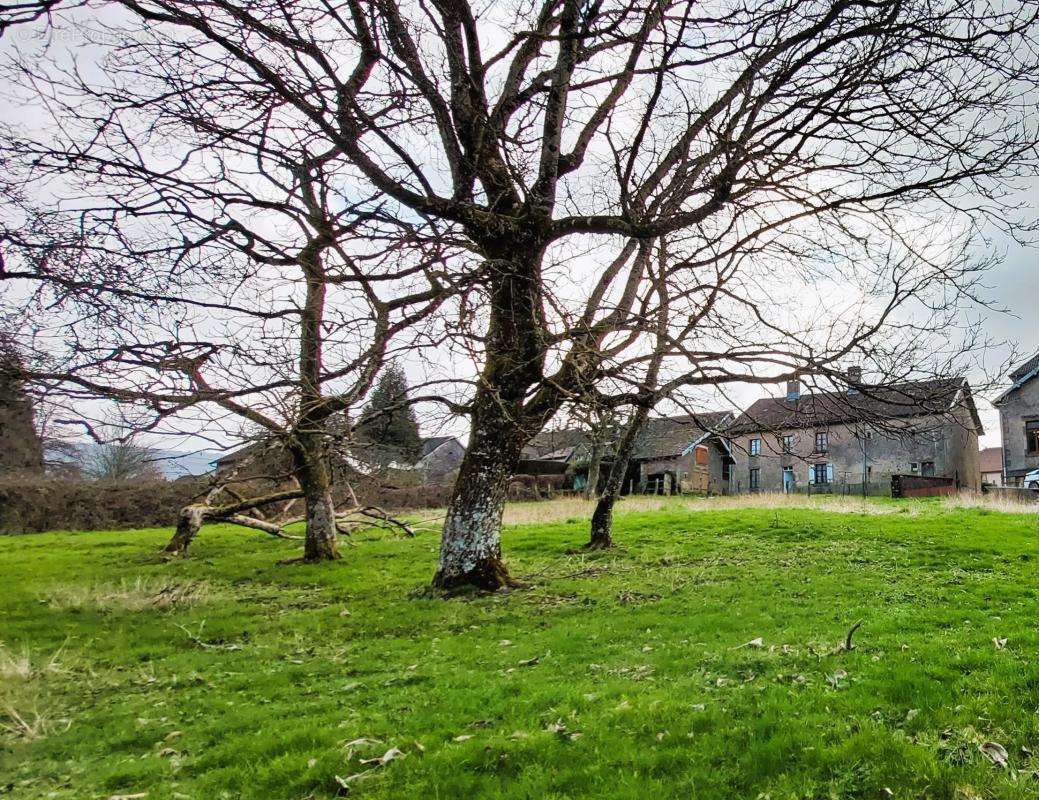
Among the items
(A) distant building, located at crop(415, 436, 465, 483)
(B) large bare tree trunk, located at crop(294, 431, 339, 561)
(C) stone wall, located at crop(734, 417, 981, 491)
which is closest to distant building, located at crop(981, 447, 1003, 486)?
(C) stone wall, located at crop(734, 417, 981, 491)

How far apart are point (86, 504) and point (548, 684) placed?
1293 inches

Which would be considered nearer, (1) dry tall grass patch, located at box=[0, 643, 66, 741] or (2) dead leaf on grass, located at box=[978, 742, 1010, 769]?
(2) dead leaf on grass, located at box=[978, 742, 1010, 769]

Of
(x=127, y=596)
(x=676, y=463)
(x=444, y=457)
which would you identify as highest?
(x=444, y=457)

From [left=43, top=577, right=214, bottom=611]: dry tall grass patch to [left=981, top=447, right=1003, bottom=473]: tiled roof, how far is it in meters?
113

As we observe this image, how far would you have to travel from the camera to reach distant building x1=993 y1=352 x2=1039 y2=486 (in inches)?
1513

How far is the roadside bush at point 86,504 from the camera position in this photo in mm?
29312

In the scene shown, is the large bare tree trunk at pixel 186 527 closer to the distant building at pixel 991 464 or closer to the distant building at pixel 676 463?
the distant building at pixel 676 463

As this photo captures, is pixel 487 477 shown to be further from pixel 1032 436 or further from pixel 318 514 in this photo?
pixel 1032 436

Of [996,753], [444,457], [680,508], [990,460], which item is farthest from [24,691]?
[990,460]

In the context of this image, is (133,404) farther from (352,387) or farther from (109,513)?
(109,513)

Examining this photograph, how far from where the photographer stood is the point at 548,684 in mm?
6258

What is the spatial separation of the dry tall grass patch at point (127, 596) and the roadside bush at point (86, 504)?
15765mm

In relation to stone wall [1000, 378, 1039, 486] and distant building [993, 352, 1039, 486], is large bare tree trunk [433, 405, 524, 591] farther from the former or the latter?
stone wall [1000, 378, 1039, 486]

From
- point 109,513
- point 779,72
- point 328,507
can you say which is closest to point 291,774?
point 779,72
